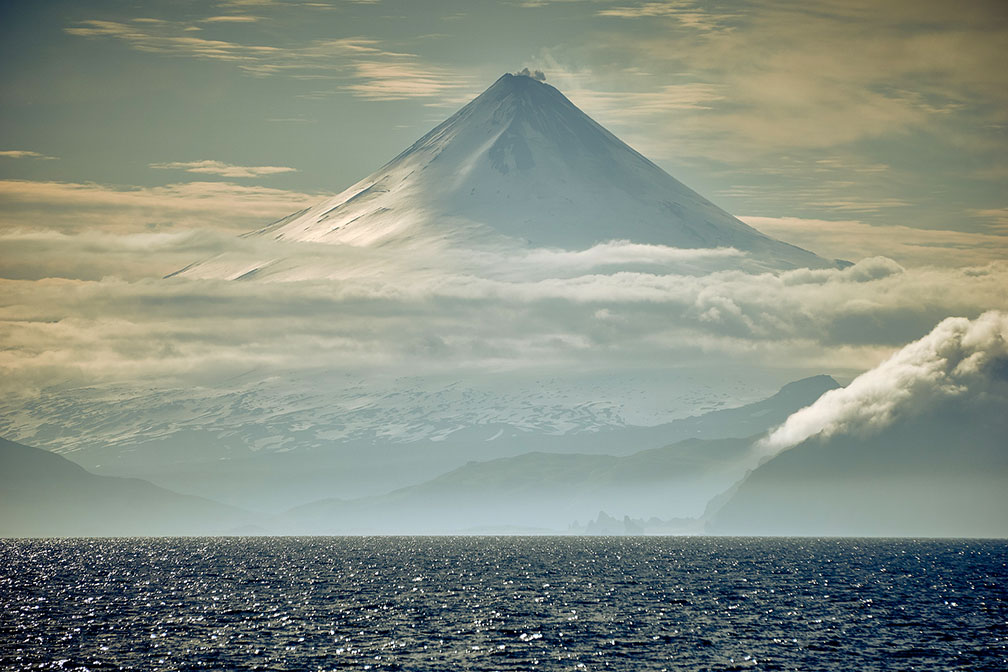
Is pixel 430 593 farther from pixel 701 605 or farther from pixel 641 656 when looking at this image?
pixel 641 656

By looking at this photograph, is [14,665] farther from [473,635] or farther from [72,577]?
[72,577]

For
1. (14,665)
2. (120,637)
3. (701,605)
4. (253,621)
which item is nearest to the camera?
(14,665)

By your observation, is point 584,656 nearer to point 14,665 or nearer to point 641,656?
point 641,656

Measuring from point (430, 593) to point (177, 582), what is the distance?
43381 millimetres

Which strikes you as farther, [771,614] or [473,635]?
[771,614]

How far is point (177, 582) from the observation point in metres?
181

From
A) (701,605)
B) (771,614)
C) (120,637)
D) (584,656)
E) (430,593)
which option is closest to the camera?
(584,656)

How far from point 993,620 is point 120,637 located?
3253 inches

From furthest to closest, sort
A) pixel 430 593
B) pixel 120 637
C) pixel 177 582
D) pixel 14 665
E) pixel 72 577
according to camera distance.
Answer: pixel 72 577
pixel 177 582
pixel 430 593
pixel 120 637
pixel 14 665

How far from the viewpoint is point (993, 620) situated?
126 m

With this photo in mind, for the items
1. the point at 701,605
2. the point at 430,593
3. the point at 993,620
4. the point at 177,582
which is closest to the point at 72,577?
the point at 177,582

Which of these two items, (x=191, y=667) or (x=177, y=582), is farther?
(x=177, y=582)

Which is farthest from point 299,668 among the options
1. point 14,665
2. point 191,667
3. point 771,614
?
point 771,614

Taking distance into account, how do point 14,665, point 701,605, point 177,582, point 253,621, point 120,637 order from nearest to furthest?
point 14,665 → point 120,637 → point 253,621 → point 701,605 → point 177,582
